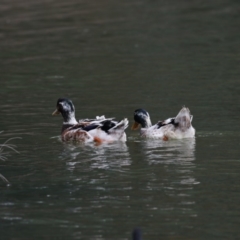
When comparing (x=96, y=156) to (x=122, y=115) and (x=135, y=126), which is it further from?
(x=122, y=115)

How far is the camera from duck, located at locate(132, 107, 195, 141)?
1377cm

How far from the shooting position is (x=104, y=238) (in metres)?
8.62

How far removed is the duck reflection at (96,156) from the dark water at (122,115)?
0.02 meters

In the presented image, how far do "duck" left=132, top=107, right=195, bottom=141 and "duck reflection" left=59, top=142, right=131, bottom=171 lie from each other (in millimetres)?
675

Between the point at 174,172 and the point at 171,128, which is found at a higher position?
the point at 171,128

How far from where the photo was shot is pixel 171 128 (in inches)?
550

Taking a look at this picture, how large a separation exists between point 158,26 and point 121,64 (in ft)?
23.0

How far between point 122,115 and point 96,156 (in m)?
3.32

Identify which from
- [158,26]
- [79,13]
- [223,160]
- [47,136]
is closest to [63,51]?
[158,26]

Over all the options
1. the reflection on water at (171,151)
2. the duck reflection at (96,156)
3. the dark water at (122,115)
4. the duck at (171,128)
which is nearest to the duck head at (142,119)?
the duck at (171,128)

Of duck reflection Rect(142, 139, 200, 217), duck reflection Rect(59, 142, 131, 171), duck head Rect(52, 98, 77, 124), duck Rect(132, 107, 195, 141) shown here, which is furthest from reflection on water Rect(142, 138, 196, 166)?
duck head Rect(52, 98, 77, 124)

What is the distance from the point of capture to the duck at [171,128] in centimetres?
1377

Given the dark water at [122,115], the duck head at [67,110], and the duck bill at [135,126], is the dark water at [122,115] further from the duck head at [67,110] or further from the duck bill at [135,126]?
the duck head at [67,110]

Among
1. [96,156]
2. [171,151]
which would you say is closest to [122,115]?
[171,151]
